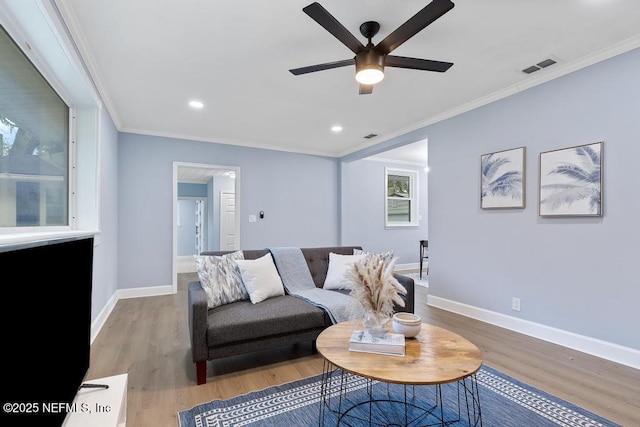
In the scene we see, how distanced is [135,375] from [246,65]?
2653mm

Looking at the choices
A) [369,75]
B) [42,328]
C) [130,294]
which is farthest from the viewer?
[130,294]

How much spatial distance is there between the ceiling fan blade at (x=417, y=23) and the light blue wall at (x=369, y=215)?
4384mm

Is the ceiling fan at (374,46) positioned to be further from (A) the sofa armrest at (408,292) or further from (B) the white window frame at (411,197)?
(B) the white window frame at (411,197)

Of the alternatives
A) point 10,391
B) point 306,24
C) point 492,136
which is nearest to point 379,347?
point 10,391

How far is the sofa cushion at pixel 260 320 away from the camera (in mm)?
2201

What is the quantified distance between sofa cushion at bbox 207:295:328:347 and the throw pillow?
74 mm

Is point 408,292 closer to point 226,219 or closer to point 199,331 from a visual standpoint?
point 199,331

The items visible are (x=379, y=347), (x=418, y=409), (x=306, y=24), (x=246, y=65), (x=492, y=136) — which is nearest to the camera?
(x=379, y=347)

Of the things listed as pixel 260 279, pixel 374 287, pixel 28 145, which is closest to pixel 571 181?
pixel 374 287

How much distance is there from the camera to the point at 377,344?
1.59 meters

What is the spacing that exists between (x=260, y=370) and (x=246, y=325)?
1.38ft

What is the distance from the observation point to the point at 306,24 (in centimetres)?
223

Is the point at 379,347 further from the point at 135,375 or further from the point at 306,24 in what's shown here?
the point at 306,24

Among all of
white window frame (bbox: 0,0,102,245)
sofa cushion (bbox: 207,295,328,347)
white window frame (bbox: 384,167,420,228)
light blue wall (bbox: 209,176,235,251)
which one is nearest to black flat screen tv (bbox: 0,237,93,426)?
white window frame (bbox: 0,0,102,245)
